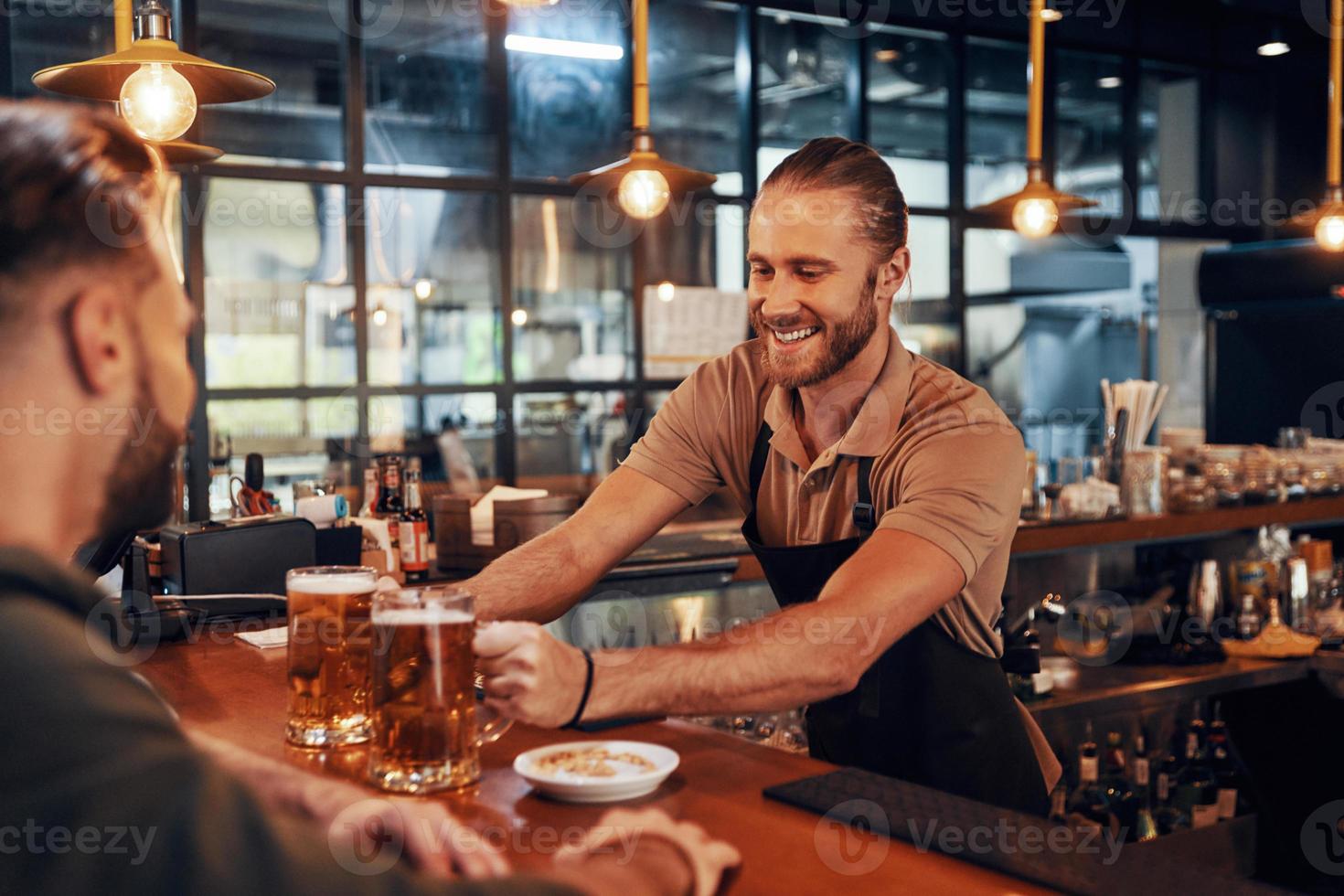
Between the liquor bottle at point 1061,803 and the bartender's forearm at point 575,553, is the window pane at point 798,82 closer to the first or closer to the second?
the liquor bottle at point 1061,803

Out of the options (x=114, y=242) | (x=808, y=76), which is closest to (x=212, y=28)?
(x=808, y=76)

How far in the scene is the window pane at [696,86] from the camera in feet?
20.0

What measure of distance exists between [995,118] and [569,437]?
132 inches

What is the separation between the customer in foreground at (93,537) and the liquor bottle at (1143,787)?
3061mm

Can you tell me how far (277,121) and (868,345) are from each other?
4.15 m

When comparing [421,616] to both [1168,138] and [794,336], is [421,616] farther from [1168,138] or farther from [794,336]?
[1168,138]

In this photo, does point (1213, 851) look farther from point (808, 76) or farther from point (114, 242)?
point (808, 76)

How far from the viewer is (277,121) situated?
5402mm

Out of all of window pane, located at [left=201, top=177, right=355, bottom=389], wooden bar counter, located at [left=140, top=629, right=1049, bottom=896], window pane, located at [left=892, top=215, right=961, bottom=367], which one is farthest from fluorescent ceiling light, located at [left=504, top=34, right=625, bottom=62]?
wooden bar counter, located at [left=140, top=629, right=1049, bottom=896]

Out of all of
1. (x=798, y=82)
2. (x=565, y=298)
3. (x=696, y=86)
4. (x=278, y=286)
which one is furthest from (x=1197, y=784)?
(x=696, y=86)

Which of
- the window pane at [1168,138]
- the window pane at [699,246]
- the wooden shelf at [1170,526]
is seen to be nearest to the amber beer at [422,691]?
the wooden shelf at [1170,526]

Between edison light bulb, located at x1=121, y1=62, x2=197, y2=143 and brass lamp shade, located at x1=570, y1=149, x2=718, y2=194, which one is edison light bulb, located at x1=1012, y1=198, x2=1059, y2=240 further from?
edison light bulb, located at x1=121, y1=62, x2=197, y2=143

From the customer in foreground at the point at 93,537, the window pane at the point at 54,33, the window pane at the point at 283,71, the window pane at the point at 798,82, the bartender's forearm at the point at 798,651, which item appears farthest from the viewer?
the window pane at the point at 798,82

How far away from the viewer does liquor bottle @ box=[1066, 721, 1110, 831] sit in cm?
342
